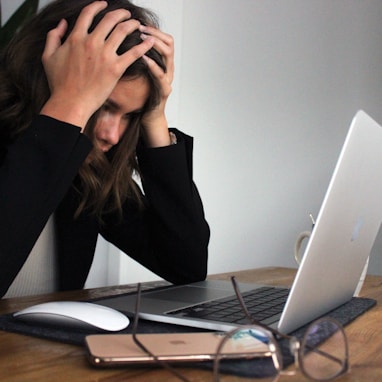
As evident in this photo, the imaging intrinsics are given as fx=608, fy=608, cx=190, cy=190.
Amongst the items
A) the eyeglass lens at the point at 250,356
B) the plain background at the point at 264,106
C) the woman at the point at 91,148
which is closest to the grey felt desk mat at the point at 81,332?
the eyeglass lens at the point at 250,356

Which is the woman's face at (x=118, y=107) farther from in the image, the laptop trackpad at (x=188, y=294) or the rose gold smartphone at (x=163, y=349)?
the rose gold smartphone at (x=163, y=349)

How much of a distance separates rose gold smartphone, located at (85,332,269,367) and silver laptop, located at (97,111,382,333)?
79 millimetres

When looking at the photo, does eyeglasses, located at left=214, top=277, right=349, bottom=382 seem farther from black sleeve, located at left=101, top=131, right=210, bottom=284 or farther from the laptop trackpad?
black sleeve, located at left=101, top=131, right=210, bottom=284

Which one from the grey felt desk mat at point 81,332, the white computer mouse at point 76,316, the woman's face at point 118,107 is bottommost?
the grey felt desk mat at point 81,332

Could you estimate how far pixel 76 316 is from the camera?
2.20ft

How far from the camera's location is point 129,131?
118 cm

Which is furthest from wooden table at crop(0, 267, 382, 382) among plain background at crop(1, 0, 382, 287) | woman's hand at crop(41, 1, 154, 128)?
plain background at crop(1, 0, 382, 287)

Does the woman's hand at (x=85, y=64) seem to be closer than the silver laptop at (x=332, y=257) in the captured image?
No

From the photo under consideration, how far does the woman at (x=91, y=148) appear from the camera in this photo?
2.70 feet

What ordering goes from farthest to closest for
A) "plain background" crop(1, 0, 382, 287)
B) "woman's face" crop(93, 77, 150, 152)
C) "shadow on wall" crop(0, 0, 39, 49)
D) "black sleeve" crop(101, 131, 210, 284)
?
"plain background" crop(1, 0, 382, 287)
"shadow on wall" crop(0, 0, 39, 49)
"black sleeve" crop(101, 131, 210, 284)
"woman's face" crop(93, 77, 150, 152)

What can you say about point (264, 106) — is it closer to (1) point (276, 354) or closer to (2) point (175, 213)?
(2) point (175, 213)

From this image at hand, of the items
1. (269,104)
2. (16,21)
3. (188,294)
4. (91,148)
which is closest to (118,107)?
(91,148)

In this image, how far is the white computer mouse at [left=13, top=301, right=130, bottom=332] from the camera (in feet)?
2.20

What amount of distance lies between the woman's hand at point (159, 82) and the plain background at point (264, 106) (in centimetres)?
108
